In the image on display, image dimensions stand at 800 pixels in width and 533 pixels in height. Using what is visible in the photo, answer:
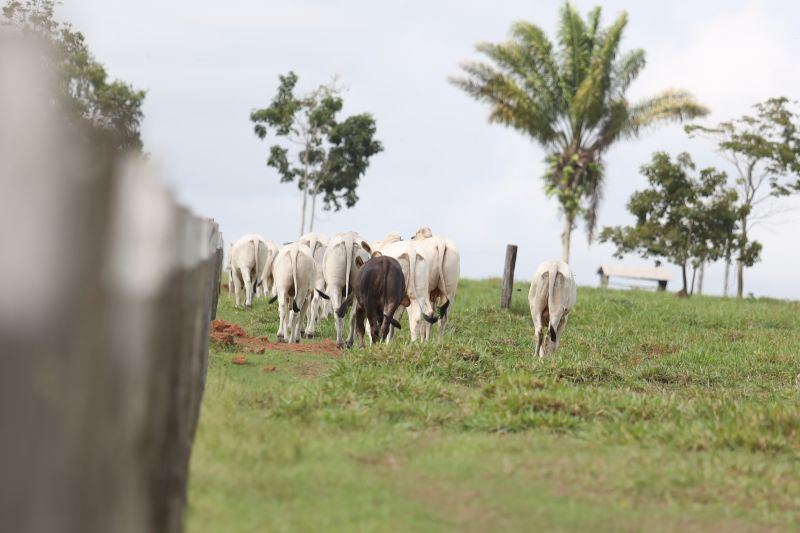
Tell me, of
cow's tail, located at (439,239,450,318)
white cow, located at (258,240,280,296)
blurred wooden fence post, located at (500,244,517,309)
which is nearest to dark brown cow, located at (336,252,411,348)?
cow's tail, located at (439,239,450,318)

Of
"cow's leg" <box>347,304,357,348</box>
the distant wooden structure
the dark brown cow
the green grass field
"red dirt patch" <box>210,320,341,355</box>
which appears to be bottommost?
the green grass field

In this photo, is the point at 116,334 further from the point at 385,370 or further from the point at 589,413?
the point at 385,370

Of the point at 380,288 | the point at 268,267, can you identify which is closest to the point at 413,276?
the point at 380,288

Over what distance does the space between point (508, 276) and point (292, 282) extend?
8436mm

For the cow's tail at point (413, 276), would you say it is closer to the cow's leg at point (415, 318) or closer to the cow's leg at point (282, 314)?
the cow's leg at point (415, 318)

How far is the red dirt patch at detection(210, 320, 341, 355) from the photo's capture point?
1548 centimetres

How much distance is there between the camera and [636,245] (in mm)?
50375

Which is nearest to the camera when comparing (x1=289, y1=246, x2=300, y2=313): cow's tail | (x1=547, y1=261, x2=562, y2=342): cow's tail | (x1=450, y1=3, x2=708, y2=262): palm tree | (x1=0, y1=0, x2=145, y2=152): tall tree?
(x1=547, y1=261, x2=562, y2=342): cow's tail

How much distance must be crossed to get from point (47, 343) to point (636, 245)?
48.9m

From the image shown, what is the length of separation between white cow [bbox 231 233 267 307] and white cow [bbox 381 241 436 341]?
298 inches

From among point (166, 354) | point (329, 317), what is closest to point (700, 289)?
point (329, 317)

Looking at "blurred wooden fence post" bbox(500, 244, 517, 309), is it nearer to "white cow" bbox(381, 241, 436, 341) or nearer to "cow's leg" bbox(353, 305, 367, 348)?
"white cow" bbox(381, 241, 436, 341)

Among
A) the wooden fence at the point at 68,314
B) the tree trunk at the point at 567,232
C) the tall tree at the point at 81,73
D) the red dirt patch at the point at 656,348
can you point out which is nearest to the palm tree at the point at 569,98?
the tree trunk at the point at 567,232

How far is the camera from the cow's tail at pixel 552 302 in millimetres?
16016
